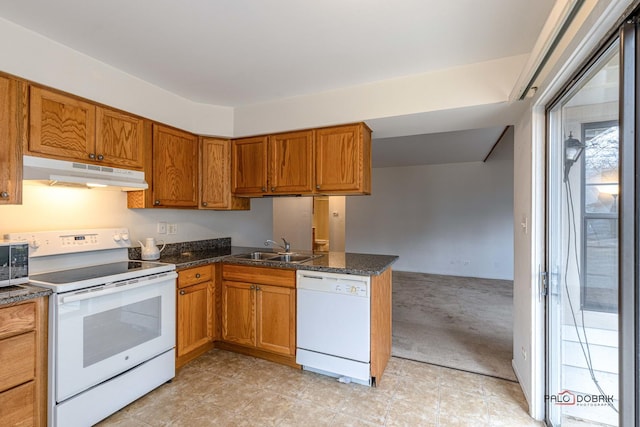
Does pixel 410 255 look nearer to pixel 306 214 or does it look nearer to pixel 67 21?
pixel 306 214

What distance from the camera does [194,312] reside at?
8.36 feet

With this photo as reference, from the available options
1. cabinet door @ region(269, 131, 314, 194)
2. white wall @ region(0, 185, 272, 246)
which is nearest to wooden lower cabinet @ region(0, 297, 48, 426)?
white wall @ region(0, 185, 272, 246)

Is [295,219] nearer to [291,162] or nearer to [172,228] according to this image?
[172,228]

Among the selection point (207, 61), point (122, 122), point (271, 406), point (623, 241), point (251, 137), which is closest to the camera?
point (623, 241)

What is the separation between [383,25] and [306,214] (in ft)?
16.7

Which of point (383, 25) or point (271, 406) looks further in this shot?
point (271, 406)

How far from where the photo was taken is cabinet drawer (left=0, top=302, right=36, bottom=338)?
148 cm

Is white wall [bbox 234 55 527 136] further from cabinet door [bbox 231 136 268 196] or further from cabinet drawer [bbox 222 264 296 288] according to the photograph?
cabinet drawer [bbox 222 264 296 288]

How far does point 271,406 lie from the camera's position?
201 cm

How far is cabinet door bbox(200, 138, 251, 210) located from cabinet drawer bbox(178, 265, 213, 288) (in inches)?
27.1

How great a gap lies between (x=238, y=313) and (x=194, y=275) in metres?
0.53

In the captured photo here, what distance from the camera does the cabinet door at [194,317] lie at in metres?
2.43

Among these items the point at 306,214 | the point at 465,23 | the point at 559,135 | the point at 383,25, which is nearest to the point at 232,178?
the point at 383,25

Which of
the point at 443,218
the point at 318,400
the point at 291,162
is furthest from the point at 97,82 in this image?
the point at 443,218
